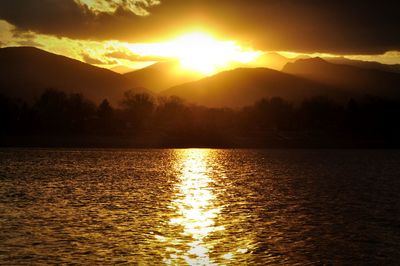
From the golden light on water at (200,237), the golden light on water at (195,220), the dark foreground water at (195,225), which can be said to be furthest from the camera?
the dark foreground water at (195,225)

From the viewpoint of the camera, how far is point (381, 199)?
243ft

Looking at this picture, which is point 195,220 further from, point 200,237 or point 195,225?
point 200,237

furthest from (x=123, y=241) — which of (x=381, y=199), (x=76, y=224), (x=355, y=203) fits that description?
(x=381, y=199)

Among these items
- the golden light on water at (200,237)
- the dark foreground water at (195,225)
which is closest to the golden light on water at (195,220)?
the golden light on water at (200,237)

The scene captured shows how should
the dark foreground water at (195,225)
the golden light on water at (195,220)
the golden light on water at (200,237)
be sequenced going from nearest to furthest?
1. the golden light on water at (200,237)
2. the golden light on water at (195,220)
3. the dark foreground water at (195,225)

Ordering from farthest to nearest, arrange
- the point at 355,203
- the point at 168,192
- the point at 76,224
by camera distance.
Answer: the point at 168,192
the point at 355,203
the point at 76,224

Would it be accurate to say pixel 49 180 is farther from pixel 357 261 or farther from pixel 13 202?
pixel 357 261

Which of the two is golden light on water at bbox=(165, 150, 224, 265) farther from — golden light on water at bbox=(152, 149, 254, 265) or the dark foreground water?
the dark foreground water

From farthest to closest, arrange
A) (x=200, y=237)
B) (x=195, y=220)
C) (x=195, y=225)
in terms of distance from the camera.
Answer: (x=195, y=220), (x=195, y=225), (x=200, y=237)

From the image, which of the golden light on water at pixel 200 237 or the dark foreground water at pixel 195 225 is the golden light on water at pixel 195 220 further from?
the dark foreground water at pixel 195 225

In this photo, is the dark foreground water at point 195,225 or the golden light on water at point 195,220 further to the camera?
the dark foreground water at point 195,225

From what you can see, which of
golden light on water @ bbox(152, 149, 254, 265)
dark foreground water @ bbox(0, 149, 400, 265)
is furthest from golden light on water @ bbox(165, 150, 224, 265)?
dark foreground water @ bbox(0, 149, 400, 265)

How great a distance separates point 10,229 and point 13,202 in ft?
62.9

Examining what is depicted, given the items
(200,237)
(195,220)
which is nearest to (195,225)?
(195,220)
